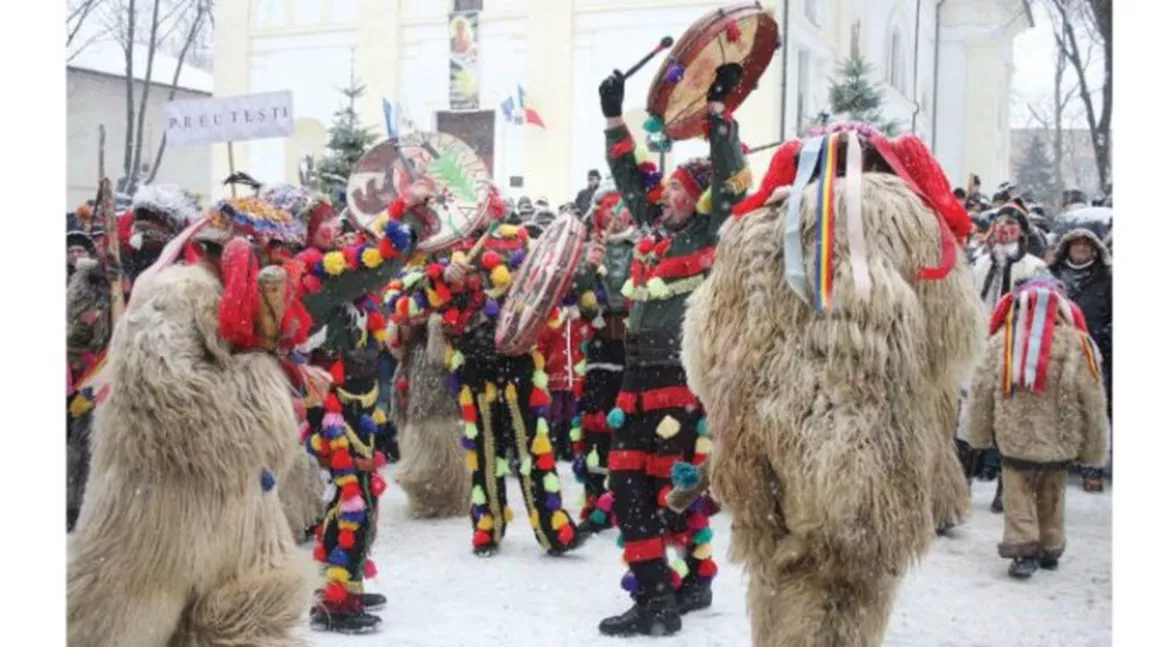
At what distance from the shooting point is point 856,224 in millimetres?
2686

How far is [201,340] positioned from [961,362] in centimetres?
180

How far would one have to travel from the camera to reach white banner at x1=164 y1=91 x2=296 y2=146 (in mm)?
3986

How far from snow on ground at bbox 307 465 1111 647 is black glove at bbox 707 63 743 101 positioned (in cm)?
180

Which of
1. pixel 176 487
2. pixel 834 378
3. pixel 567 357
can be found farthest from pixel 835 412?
pixel 567 357

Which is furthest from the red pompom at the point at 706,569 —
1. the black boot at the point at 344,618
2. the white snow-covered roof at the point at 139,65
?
the white snow-covered roof at the point at 139,65

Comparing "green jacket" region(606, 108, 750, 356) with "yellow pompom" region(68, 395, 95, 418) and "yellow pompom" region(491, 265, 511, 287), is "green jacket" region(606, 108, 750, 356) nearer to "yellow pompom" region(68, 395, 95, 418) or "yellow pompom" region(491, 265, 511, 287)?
"yellow pompom" region(491, 265, 511, 287)

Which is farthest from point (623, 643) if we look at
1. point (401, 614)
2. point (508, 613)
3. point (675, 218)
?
point (675, 218)

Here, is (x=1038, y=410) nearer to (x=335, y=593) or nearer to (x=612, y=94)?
(x=612, y=94)

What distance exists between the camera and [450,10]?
425 centimetres

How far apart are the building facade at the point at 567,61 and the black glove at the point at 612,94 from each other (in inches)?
12.1

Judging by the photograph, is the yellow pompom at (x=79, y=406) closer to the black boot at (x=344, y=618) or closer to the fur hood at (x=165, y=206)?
the fur hood at (x=165, y=206)

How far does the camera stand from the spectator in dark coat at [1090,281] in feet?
13.8

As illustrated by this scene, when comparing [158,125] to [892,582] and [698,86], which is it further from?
[892,582]

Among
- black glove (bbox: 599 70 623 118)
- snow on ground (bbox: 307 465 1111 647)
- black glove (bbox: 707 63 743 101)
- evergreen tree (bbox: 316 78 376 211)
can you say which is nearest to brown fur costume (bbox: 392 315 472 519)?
snow on ground (bbox: 307 465 1111 647)
